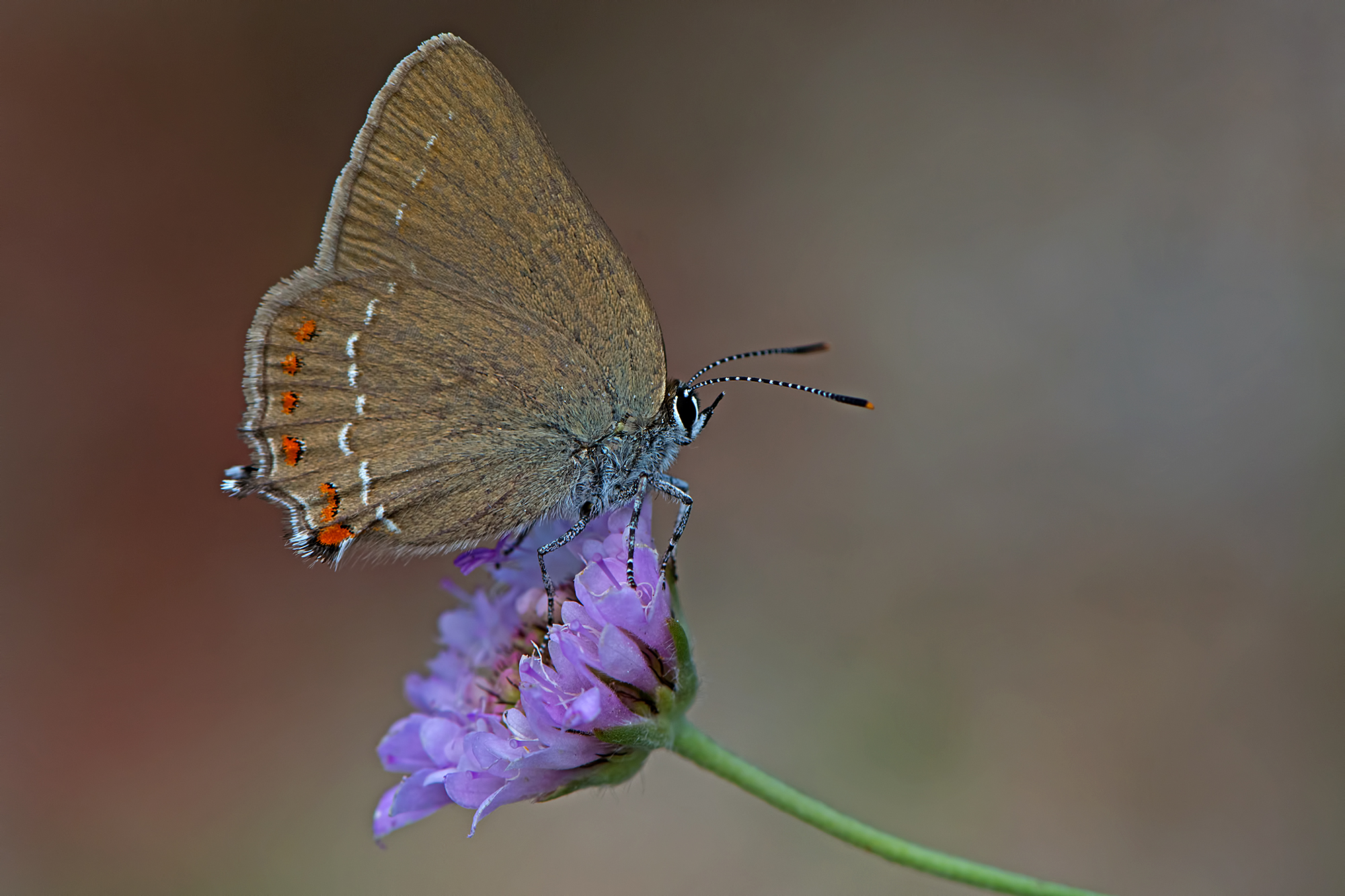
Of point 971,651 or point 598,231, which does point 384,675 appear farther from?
point 598,231

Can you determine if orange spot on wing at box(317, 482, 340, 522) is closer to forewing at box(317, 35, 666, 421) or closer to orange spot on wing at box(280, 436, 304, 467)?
orange spot on wing at box(280, 436, 304, 467)

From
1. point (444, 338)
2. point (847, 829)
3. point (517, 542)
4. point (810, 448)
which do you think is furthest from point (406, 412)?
point (810, 448)

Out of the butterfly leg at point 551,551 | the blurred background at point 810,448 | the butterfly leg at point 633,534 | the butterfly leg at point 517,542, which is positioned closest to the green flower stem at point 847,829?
the butterfly leg at point 633,534

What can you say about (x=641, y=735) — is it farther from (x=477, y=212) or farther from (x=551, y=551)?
(x=477, y=212)

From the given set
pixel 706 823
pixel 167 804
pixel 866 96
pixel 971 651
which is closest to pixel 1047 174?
pixel 866 96

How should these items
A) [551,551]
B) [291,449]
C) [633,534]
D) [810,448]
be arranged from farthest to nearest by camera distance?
[810,448]
[551,551]
[291,449]
[633,534]

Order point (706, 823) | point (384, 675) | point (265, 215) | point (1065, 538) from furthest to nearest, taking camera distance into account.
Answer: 1. point (265, 215)
2. point (384, 675)
3. point (1065, 538)
4. point (706, 823)

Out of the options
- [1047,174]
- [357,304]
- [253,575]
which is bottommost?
[253,575]
